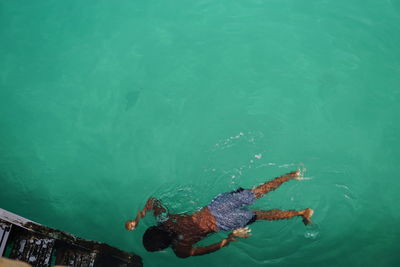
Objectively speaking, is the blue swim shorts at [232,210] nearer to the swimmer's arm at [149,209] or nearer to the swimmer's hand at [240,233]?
the swimmer's hand at [240,233]

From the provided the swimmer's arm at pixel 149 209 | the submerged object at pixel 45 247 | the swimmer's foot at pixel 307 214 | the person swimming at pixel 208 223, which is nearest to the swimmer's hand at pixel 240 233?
the person swimming at pixel 208 223

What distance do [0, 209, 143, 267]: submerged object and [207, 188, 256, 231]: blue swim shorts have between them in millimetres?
1287

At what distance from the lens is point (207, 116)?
4.16 m

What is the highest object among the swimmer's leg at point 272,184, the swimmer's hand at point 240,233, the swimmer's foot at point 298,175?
the swimmer's foot at point 298,175

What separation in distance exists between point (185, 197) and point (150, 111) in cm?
140

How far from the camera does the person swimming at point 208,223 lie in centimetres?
294

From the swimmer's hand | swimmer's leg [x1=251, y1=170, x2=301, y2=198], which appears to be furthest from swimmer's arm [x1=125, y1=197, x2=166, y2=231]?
swimmer's leg [x1=251, y1=170, x2=301, y2=198]

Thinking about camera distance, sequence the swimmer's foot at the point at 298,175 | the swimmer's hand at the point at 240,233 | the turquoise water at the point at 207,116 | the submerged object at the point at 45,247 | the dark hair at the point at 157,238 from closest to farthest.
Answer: the submerged object at the point at 45,247, the dark hair at the point at 157,238, the swimmer's hand at the point at 240,233, the swimmer's foot at the point at 298,175, the turquoise water at the point at 207,116

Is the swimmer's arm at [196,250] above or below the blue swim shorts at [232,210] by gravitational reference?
below

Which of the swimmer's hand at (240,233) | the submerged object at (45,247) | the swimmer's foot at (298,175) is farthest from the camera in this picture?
the swimmer's foot at (298,175)

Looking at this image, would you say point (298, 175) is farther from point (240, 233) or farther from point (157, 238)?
point (157, 238)

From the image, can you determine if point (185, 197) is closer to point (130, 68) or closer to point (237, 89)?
point (237, 89)

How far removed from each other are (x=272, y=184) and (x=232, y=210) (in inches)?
22.7

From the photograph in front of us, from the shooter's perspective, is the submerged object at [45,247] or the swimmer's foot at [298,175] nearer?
the submerged object at [45,247]
